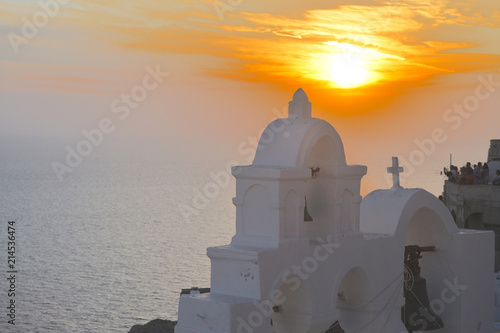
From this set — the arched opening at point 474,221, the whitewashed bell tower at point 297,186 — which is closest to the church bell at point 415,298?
the whitewashed bell tower at point 297,186

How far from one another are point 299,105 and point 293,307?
330 centimetres

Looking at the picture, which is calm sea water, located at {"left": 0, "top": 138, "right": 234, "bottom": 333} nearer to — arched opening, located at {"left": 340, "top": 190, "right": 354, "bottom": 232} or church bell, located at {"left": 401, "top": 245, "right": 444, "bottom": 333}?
church bell, located at {"left": 401, "top": 245, "right": 444, "bottom": 333}

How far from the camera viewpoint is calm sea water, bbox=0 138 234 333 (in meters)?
50.9

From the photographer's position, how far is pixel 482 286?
57.1 feet

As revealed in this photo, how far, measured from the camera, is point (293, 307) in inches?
531

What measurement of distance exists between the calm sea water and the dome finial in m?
34.9

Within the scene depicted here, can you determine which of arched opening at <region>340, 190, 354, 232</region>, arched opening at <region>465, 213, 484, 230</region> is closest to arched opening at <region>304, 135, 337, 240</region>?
arched opening at <region>340, 190, 354, 232</region>

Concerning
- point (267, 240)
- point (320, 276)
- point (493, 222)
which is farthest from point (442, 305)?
point (493, 222)

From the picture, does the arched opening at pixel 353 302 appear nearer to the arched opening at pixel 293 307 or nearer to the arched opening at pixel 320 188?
the arched opening at pixel 320 188

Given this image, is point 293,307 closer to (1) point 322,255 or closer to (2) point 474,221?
(1) point 322,255

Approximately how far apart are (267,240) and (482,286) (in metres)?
6.74

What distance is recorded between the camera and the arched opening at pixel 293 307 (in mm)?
13266

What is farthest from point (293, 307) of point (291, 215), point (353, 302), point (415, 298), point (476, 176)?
point (476, 176)

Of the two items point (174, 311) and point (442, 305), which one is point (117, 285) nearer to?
point (174, 311)
